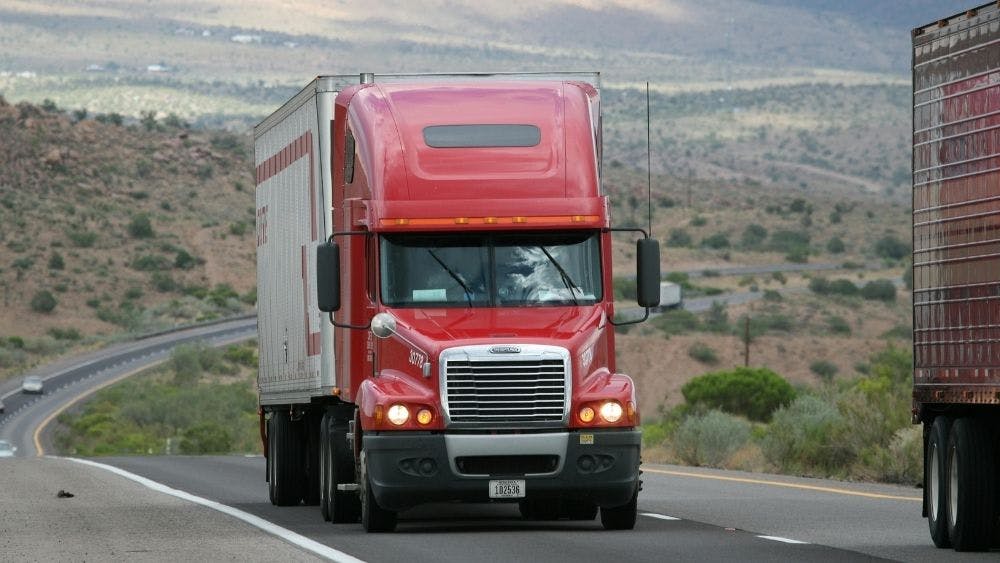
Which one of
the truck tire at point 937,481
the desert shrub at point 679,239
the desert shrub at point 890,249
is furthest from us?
the desert shrub at point 679,239

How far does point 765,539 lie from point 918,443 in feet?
37.7

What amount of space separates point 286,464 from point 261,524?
409 centimetres

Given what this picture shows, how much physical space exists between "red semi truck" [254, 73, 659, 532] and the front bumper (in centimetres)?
2

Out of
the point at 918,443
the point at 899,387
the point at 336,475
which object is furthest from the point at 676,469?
the point at 336,475

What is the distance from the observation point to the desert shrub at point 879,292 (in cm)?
10656

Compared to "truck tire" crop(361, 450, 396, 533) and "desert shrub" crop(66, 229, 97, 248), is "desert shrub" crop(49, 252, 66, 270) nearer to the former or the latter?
"desert shrub" crop(66, 229, 97, 248)

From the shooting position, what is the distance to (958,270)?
16.5 metres

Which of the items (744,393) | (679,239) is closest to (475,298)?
(744,393)

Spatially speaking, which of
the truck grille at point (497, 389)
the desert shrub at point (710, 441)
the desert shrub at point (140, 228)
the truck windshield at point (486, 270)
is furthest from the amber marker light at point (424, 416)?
the desert shrub at point (140, 228)

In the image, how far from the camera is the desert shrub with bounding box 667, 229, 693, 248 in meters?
132

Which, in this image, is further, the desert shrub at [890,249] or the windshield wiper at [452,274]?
the desert shrub at [890,249]

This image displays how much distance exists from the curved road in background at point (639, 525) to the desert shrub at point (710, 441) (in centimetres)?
400

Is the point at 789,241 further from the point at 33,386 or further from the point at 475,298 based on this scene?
the point at 475,298

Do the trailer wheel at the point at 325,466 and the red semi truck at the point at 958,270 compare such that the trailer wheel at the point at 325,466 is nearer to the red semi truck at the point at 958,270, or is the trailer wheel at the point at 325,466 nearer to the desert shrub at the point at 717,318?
the red semi truck at the point at 958,270
